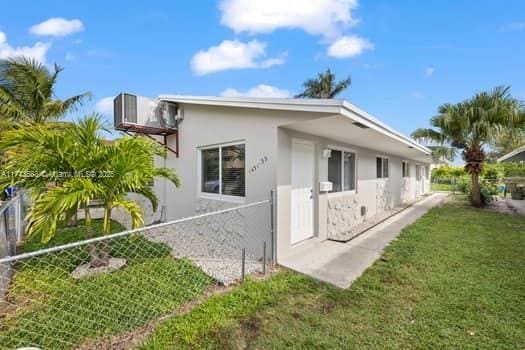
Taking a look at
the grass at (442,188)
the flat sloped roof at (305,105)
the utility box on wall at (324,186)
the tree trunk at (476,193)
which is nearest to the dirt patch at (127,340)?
the flat sloped roof at (305,105)

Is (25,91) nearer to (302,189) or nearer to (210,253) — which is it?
(210,253)

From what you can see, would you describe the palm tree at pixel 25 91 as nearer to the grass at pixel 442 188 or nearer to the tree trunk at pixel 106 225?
the tree trunk at pixel 106 225

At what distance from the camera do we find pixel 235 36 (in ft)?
38.0

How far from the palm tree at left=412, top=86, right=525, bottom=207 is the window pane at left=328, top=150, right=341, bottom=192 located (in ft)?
22.4

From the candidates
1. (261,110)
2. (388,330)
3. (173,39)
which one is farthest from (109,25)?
(388,330)

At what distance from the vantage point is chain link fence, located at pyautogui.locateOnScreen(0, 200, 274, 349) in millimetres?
2770

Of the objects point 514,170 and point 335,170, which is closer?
point 335,170

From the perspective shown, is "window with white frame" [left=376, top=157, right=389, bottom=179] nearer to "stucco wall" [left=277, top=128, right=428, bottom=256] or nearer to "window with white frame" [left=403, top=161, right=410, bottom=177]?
"stucco wall" [left=277, top=128, right=428, bottom=256]

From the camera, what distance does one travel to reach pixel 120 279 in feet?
13.0

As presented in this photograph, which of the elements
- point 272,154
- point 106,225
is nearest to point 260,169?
point 272,154

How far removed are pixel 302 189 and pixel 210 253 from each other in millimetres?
2299

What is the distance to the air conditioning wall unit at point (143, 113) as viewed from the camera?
6.29 meters

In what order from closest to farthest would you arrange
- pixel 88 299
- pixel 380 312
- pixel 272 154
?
pixel 380 312
pixel 88 299
pixel 272 154

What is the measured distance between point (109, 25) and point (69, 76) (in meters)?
3.45
